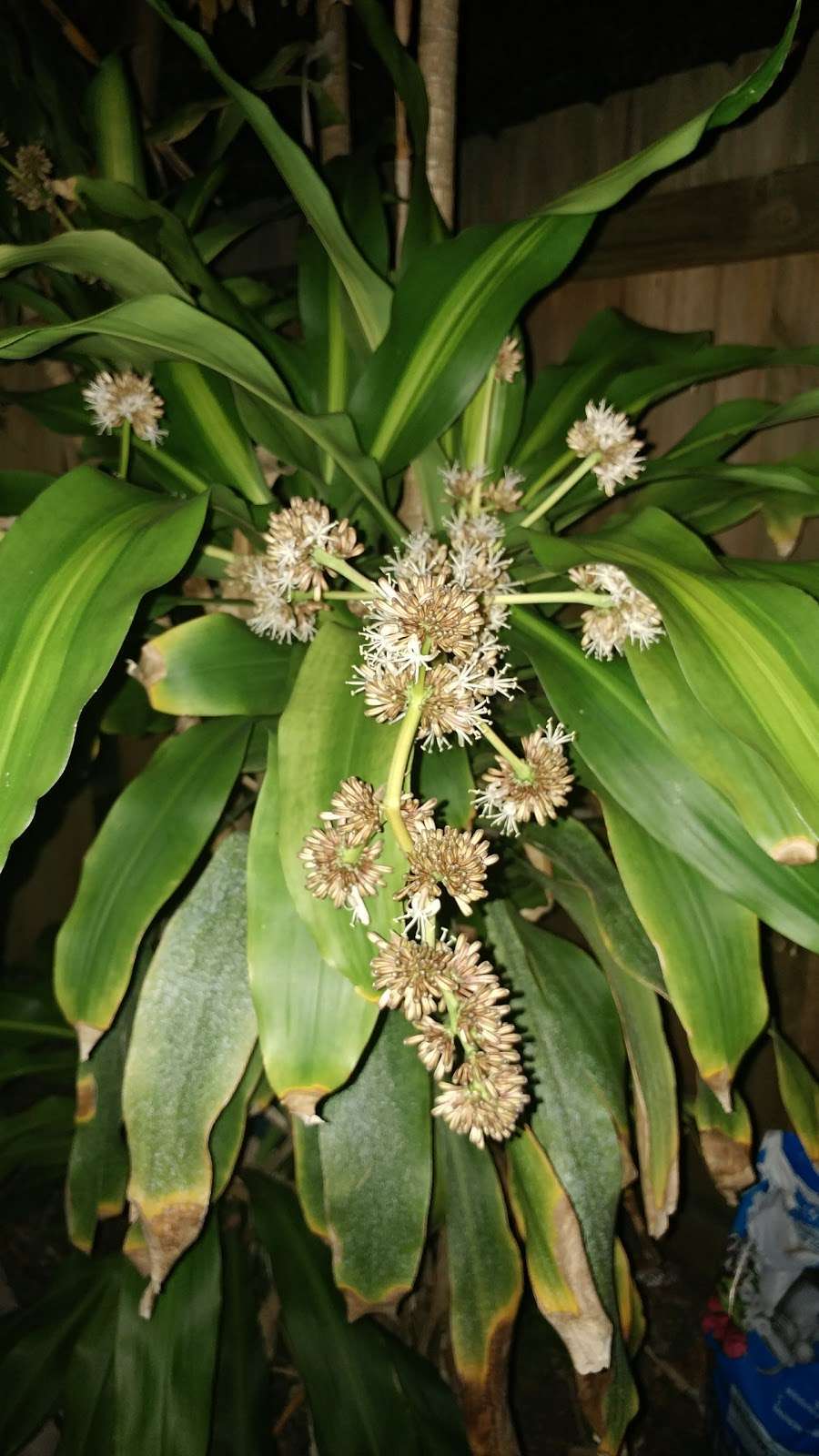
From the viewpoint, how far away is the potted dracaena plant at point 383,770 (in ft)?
1.63

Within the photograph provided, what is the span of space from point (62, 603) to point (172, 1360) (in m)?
0.91

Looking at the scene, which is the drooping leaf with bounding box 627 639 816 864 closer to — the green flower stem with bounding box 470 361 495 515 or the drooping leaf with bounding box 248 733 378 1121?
the drooping leaf with bounding box 248 733 378 1121

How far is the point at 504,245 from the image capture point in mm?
646

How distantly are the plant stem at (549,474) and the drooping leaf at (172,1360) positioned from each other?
91 cm

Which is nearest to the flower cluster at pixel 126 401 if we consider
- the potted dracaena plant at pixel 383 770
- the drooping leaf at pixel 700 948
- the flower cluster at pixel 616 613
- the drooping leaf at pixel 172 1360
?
the potted dracaena plant at pixel 383 770

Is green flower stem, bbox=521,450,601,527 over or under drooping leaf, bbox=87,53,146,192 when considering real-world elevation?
under

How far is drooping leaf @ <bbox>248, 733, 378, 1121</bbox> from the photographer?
611 mm

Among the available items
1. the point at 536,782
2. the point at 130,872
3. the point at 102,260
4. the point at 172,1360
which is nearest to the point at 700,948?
the point at 536,782

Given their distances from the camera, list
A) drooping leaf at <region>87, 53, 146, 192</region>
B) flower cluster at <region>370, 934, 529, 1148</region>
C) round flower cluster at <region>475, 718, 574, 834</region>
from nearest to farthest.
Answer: flower cluster at <region>370, 934, 529, 1148</region> < round flower cluster at <region>475, 718, 574, 834</region> < drooping leaf at <region>87, 53, 146, 192</region>

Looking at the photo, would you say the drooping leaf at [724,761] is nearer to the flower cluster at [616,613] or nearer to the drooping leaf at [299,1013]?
the flower cluster at [616,613]

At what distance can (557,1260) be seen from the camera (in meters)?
0.77

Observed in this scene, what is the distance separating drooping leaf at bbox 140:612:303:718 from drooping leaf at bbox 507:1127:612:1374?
18.1 inches

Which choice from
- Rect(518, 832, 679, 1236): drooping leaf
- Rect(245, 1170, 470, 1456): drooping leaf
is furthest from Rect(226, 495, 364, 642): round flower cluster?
Rect(245, 1170, 470, 1456): drooping leaf

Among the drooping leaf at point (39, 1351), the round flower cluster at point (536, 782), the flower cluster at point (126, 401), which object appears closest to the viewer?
the round flower cluster at point (536, 782)
